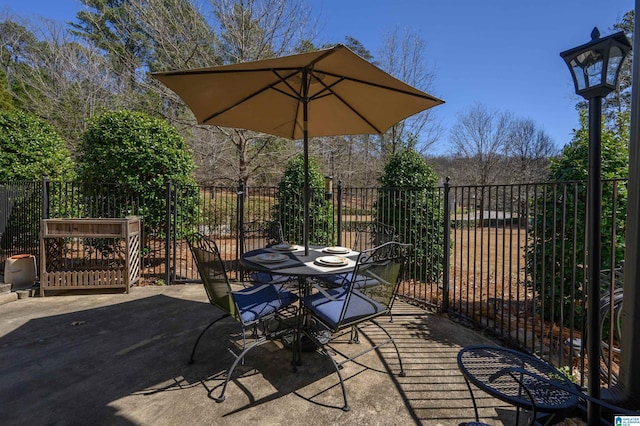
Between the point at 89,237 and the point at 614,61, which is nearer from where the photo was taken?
the point at 614,61

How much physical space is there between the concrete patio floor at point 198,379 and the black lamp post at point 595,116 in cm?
73

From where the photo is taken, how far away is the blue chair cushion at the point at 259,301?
2.16m

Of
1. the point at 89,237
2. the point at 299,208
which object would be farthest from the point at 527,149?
the point at 89,237

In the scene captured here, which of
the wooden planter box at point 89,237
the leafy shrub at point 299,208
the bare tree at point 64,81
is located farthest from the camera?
the bare tree at point 64,81

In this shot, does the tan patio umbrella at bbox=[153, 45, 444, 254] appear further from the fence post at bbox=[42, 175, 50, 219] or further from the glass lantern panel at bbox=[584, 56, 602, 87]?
the fence post at bbox=[42, 175, 50, 219]

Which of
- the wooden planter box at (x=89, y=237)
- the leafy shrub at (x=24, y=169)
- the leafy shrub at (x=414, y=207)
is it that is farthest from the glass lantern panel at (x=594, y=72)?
the leafy shrub at (x=24, y=169)

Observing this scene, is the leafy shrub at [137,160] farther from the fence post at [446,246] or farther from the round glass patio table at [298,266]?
the fence post at [446,246]

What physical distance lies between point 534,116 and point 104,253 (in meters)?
23.5

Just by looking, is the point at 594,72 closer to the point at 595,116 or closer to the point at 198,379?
the point at 595,116

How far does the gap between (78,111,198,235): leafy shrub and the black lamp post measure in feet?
15.7

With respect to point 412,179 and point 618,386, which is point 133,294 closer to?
point 412,179

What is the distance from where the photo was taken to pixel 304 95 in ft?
8.50

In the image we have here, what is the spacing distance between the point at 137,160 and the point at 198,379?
3866 millimetres

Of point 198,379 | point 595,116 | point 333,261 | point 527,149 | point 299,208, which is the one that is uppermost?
point 527,149
